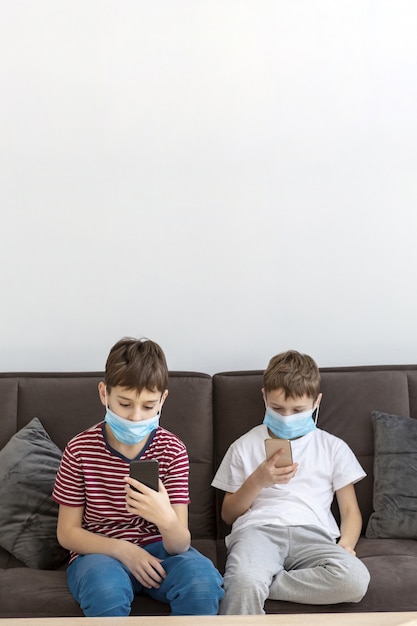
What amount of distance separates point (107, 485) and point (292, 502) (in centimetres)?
61

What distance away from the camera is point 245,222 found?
3.29m

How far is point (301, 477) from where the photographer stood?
9.28 ft

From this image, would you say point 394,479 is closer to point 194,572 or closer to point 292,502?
point 292,502

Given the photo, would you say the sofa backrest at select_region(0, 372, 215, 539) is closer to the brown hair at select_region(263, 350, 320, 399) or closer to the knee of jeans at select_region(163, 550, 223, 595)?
the brown hair at select_region(263, 350, 320, 399)

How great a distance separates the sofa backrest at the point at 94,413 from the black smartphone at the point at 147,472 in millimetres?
598

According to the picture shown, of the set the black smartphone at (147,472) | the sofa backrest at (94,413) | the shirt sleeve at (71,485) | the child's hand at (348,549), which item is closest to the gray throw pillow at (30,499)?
the sofa backrest at (94,413)

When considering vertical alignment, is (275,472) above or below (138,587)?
above

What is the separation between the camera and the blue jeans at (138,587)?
89.8 inches

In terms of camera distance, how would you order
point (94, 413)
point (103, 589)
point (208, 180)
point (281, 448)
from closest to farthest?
point (103, 589), point (281, 448), point (94, 413), point (208, 180)

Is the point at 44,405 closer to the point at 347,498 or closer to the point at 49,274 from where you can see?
the point at 49,274

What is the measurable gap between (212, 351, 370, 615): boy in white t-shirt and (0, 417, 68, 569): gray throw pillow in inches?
21.5

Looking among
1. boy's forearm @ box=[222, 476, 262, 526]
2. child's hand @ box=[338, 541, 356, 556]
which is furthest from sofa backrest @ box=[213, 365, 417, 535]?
child's hand @ box=[338, 541, 356, 556]

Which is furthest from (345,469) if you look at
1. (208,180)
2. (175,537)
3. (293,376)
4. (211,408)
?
(208,180)

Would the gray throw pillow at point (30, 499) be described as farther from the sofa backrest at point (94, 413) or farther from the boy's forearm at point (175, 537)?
the boy's forearm at point (175, 537)
